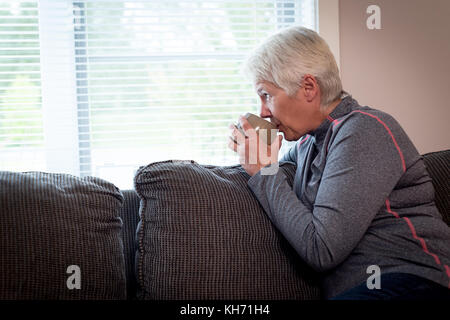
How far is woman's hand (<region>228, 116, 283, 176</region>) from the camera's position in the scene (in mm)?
1418

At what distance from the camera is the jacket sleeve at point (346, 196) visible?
1.17 meters

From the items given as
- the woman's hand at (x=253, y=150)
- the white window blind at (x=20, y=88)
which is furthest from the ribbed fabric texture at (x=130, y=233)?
the white window blind at (x=20, y=88)

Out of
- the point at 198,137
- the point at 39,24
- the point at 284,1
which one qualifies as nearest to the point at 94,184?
the point at 198,137

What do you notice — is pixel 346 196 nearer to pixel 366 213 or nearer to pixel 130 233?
pixel 366 213

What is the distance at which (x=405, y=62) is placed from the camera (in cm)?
222

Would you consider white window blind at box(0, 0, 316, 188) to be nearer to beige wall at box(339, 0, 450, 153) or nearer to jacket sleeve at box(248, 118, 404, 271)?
beige wall at box(339, 0, 450, 153)

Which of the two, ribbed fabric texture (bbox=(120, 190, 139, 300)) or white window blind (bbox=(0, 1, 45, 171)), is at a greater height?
white window blind (bbox=(0, 1, 45, 171))

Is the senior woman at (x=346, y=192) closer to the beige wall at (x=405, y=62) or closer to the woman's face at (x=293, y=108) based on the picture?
the woman's face at (x=293, y=108)

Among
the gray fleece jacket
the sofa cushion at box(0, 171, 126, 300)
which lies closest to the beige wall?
the gray fleece jacket

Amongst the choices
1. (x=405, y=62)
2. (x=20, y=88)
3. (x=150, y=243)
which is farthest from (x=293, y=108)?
(x=20, y=88)

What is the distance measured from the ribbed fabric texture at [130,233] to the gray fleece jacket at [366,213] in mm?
490

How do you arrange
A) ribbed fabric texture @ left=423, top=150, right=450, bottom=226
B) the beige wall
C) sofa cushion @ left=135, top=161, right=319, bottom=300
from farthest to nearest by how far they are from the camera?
the beige wall < ribbed fabric texture @ left=423, top=150, right=450, bottom=226 < sofa cushion @ left=135, top=161, right=319, bottom=300

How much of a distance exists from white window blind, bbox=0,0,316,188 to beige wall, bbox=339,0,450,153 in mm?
260

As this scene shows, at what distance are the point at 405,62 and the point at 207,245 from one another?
4.82ft
